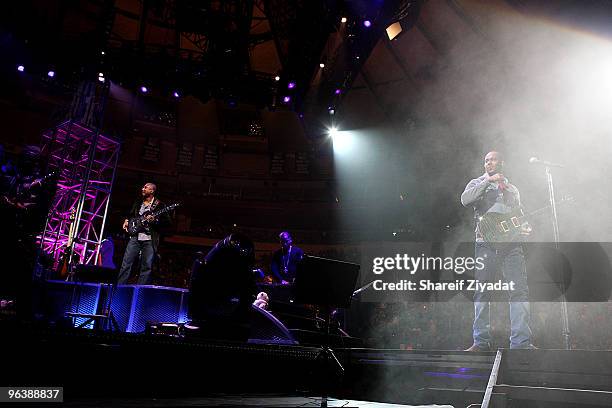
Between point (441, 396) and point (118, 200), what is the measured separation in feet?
46.1

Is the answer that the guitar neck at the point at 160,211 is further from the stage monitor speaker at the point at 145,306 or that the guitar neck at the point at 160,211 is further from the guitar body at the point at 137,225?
the stage monitor speaker at the point at 145,306

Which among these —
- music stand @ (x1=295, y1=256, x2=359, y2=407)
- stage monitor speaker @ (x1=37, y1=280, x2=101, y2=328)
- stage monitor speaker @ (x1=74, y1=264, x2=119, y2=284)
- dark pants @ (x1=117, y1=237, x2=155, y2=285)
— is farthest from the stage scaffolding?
music stand @ (x1=295, y1=256, x2=359, y2=407)

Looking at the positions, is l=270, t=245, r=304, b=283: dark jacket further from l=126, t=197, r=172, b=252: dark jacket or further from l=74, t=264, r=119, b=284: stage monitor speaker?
l=74, t=264, r=119, b=284: stage monitor speaker

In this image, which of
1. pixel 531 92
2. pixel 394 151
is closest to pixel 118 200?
pixel 394 151

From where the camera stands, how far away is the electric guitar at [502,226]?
3.74 m

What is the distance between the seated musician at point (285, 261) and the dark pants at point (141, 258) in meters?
1.85

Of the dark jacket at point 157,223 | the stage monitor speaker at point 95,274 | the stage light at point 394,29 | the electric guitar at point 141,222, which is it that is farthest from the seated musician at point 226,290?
the stage light at point 394,29

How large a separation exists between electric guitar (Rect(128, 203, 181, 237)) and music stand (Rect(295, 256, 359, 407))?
127 inches

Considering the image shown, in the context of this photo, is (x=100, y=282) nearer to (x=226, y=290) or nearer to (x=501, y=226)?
(x=226, y=290)

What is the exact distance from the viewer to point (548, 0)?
17.3ft

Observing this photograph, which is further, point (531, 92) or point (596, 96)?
point (531, 92)

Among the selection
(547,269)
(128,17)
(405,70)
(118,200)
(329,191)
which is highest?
(128,17)

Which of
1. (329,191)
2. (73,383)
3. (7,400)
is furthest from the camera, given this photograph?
(329,191)

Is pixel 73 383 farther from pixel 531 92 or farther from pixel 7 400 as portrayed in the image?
pixel 531 92
